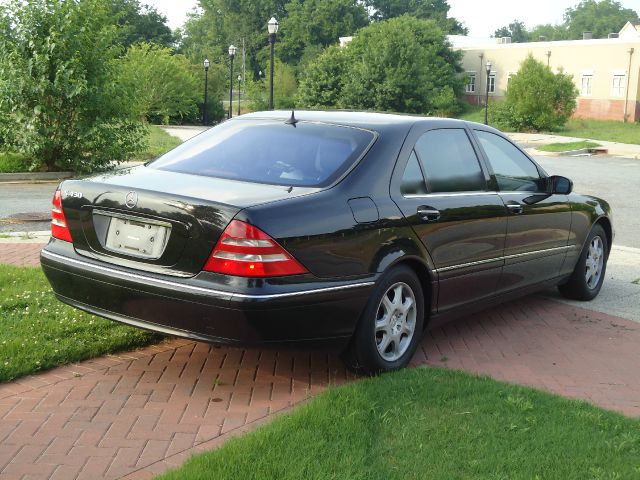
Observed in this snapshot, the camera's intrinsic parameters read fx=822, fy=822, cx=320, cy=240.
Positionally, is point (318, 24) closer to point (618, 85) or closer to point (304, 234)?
point (618, 85)

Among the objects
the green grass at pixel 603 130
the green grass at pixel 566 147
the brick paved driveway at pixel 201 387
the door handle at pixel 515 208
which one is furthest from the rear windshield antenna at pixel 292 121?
the green grass at pixel 603 130

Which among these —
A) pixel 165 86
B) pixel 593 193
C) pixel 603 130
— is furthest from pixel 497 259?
pixel 603 130

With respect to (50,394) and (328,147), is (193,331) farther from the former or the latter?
(328,147)

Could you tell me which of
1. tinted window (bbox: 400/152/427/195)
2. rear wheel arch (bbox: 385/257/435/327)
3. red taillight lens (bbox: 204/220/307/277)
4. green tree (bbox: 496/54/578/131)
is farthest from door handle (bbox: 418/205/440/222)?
green tree (bbox: 496/54/578/131)

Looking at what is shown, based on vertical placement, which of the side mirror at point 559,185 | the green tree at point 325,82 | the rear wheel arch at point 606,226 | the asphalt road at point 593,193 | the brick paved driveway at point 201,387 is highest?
the green tree at point 325,82

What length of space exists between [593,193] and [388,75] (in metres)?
39.1

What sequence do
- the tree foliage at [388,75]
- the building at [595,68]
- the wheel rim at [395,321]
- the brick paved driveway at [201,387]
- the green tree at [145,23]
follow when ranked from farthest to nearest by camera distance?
the green tree at [145,23] → the tree foliage at [388,75] → the building at [595,68] → the wheel rim at [395,321] → the brick paved driveway at [201,387]

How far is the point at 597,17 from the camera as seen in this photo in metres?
163

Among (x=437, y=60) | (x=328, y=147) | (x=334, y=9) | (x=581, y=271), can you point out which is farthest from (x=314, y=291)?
(x=334, y=9)

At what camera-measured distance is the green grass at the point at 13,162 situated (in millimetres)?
16500

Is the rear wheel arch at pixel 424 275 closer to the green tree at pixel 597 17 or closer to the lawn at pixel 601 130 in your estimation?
the lawn at pixel 601 130

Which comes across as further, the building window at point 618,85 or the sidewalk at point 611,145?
the building window at point 618,85

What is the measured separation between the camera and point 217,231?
4184 millimetres

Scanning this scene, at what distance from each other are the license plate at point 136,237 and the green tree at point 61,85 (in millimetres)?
11600
